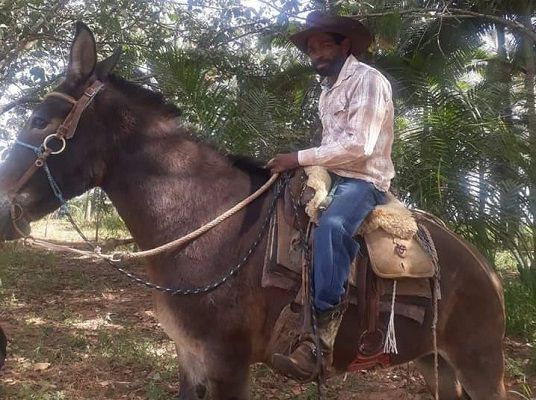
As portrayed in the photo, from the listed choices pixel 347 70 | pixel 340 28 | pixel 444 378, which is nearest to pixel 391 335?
pixel 444 378

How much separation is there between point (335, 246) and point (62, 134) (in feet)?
5.04

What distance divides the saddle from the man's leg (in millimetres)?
83

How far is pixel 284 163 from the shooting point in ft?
10.2

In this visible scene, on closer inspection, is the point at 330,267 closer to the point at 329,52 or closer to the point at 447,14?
the point at 329,52

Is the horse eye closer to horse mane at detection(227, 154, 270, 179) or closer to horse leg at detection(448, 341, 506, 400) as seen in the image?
horse mane at detection(227, 154, 270, 179)

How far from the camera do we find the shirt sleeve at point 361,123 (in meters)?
2.88

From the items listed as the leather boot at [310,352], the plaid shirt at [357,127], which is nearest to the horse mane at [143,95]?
the plaid shirt at [357,127]

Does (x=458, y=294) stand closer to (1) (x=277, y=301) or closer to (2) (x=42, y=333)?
(1) (x=277, y=301)

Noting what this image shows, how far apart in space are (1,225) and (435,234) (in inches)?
97.9

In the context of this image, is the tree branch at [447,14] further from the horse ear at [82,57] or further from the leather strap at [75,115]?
the leather strap at [75,115]

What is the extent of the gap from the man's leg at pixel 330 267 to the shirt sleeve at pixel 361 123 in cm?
21

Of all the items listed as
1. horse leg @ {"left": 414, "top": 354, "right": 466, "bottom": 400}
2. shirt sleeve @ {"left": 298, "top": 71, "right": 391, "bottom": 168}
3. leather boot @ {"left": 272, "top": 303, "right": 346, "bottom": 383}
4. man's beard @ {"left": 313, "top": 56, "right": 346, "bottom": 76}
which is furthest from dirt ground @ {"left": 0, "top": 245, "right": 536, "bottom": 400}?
man's beard @ {"left": 313, "top": 56, "right": 346, "bottom": 76}

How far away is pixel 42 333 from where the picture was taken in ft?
21.2

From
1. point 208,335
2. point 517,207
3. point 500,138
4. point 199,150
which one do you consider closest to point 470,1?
point 500,138
